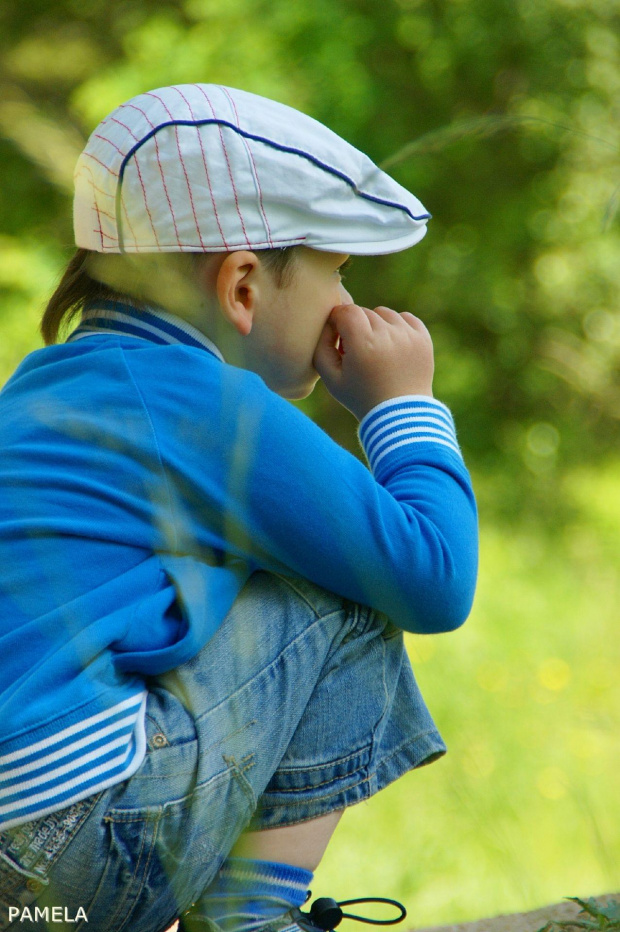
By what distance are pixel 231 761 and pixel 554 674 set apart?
2.15 metres

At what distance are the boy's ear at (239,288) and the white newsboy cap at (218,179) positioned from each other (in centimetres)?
2

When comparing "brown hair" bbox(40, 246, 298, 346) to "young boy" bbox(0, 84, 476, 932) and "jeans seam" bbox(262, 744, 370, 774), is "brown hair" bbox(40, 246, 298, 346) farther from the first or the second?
"jeans seam" bbox(262, 744, 370, 774)

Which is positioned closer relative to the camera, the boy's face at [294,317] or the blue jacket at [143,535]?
the blue jacket at [143,535]

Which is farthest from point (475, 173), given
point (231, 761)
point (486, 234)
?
point (231, 761)

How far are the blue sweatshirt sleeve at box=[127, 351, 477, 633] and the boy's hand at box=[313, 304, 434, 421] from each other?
17 centimetres

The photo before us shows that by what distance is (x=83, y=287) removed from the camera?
1.22 m

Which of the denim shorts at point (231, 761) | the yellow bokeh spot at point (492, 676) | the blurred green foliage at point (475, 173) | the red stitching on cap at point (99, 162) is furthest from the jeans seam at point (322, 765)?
the blurred green foliage at point (475, 173)

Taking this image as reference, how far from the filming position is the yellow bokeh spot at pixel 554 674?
2.91m

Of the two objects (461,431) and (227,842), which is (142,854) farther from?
(461,431)

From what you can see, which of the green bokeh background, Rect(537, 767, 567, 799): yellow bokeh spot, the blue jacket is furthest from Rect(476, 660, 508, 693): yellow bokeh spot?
the blue jacket

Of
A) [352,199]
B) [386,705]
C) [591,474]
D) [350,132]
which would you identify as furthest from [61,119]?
[386,705]

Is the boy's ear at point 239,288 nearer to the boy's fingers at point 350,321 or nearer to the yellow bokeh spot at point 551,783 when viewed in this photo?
the boy's fingers at point 350,321

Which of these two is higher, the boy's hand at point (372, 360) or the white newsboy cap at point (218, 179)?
the white newsboy cap at point (218, 179)

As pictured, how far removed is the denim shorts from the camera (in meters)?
0.94
